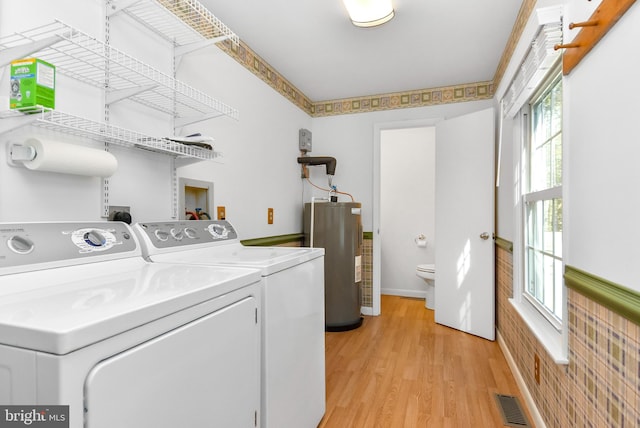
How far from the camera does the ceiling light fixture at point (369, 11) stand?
1.94 metres

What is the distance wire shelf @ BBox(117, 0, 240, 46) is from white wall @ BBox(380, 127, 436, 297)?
294cm

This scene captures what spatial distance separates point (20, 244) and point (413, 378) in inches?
85.9

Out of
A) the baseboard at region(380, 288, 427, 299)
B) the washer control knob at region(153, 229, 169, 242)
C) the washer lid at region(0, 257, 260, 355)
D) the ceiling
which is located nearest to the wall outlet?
the washer control knob at region(153, 229, 169, 242)

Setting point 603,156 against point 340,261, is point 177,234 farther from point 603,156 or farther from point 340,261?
point 340,261

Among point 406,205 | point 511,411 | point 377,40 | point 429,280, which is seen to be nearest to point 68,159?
point 377,40

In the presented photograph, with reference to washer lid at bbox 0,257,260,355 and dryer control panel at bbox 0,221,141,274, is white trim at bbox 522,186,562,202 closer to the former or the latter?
washer lid at bbox 0,257,260,355

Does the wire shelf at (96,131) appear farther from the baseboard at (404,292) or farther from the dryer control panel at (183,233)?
the baseboard at (404,292)

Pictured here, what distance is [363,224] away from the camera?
12.2 ft

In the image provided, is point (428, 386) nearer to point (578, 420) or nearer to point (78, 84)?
point (578, 420)

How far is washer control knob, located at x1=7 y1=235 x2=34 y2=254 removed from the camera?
0.95 metres

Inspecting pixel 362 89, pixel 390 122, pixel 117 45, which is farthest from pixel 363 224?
pixel 117 45

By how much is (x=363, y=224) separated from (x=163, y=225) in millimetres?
2478

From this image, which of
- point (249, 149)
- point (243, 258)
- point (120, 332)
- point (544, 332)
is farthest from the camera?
point (249, 149)

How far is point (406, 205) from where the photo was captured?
4.54m
